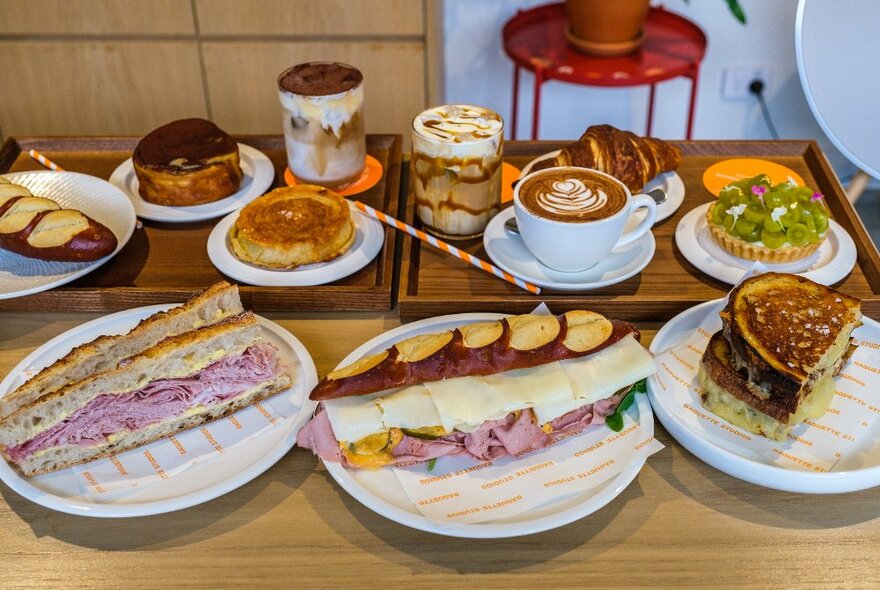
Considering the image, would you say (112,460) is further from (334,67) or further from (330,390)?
(334,67)

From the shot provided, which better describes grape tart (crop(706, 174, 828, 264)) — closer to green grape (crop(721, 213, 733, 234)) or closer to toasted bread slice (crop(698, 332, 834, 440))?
green grape (crop(721, 213, 733, 234))

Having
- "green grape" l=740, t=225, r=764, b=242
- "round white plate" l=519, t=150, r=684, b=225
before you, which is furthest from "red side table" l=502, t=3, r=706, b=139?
"green grape" l=740, t=225, r=764, b=242

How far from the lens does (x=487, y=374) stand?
Result: 1.18 m

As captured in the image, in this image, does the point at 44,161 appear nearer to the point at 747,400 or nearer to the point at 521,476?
the point at 521,476

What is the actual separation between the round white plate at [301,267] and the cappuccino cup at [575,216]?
33 cm

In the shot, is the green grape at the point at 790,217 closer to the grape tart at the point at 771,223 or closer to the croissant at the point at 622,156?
the grape tart at the point at 771,223

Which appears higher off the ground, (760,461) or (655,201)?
(655,201)

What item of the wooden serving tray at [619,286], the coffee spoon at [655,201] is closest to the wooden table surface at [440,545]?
the wooden serving tray at [619,286]

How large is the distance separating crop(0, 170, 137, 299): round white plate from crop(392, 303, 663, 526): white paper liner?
0.83 m

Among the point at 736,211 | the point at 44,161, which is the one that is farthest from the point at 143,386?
the point at 736,211

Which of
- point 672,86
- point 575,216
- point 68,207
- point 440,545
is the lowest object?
point 672,86

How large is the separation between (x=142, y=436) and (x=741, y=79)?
122 inches

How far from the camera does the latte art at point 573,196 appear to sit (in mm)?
1466

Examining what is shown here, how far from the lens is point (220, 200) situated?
1806mm
